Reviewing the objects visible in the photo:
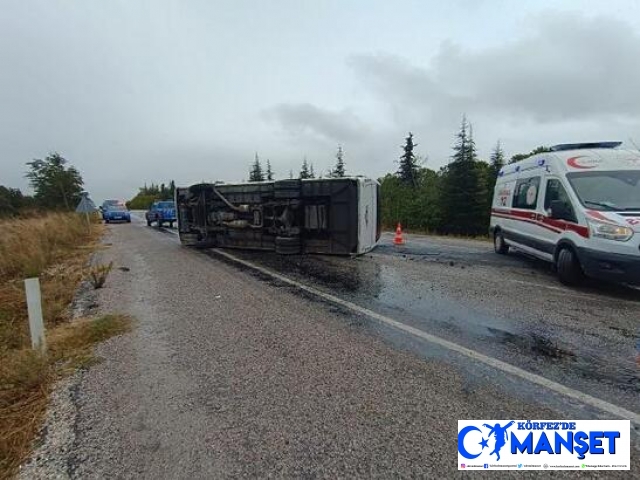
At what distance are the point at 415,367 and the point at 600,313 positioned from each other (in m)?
3.31

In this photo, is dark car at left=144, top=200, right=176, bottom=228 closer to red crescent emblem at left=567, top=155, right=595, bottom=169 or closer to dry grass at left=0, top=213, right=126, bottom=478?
dry grass at left=0, top=213, right=126, bottom=478

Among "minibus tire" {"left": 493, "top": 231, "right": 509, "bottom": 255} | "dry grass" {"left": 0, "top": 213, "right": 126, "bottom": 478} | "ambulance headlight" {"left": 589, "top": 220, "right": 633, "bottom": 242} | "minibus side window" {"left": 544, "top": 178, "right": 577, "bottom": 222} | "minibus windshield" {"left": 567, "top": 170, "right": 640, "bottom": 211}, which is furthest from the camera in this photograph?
"minibus tire" {"left": 493, "top": 231, "right": 509, "bottom": 255}

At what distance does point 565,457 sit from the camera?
2.14 meters

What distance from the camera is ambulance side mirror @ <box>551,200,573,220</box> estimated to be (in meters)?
5.98

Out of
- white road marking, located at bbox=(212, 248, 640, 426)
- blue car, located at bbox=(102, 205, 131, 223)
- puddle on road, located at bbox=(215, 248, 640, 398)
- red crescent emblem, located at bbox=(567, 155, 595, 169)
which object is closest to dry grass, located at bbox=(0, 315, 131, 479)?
puddle on road, located at bbox=(215, 248, 640, 398)

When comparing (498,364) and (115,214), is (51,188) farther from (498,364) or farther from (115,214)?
(498,364)

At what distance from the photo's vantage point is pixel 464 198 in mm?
23984

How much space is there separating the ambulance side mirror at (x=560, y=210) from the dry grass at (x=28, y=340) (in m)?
7.27

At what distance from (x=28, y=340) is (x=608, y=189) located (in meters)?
8.84

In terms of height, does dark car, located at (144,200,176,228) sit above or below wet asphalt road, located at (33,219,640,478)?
above

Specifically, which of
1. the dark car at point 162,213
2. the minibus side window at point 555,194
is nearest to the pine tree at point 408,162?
the dark car at point 162,213

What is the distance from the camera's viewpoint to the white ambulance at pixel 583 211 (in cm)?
515

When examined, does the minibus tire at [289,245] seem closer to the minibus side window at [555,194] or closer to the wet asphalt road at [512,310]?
the wet asphalt road at [512,310]

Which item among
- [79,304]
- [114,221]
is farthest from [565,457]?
[114,221]
